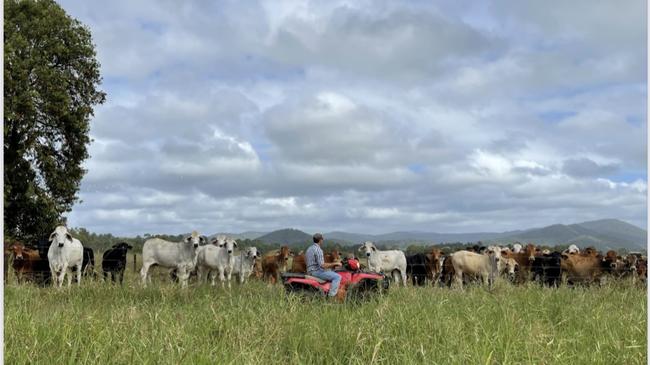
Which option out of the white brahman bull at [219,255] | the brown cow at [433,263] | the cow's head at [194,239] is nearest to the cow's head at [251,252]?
the white brahman bull at [219,255]

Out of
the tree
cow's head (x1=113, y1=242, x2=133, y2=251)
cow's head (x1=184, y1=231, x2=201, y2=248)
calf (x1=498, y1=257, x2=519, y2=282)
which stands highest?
the tree

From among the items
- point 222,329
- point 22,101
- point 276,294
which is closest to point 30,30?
point 22,101

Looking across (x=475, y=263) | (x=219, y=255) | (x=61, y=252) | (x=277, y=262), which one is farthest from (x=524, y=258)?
(x=61, y=252)

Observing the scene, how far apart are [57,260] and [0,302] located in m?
14.5

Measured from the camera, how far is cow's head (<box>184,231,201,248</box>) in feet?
64.7

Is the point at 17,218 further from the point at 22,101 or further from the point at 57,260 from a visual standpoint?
the point at 57,260

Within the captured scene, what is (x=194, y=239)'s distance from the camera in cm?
1970

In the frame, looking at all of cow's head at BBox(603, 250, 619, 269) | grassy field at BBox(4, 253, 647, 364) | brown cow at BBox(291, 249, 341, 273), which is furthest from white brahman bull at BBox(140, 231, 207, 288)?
cow's head at BBox(603, 250, 619, 269)

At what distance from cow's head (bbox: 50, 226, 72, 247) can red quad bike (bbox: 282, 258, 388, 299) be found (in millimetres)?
8659

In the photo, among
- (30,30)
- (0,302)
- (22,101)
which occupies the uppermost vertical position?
(30,30)

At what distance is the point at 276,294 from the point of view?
10.1 m

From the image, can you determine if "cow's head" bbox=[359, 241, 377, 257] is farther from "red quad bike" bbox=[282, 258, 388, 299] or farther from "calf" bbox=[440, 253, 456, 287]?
"red quad bike" bbox=[282, 258, 388, 299]

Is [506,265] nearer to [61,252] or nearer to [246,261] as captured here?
[246,261]

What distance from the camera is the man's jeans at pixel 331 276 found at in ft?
36.9
